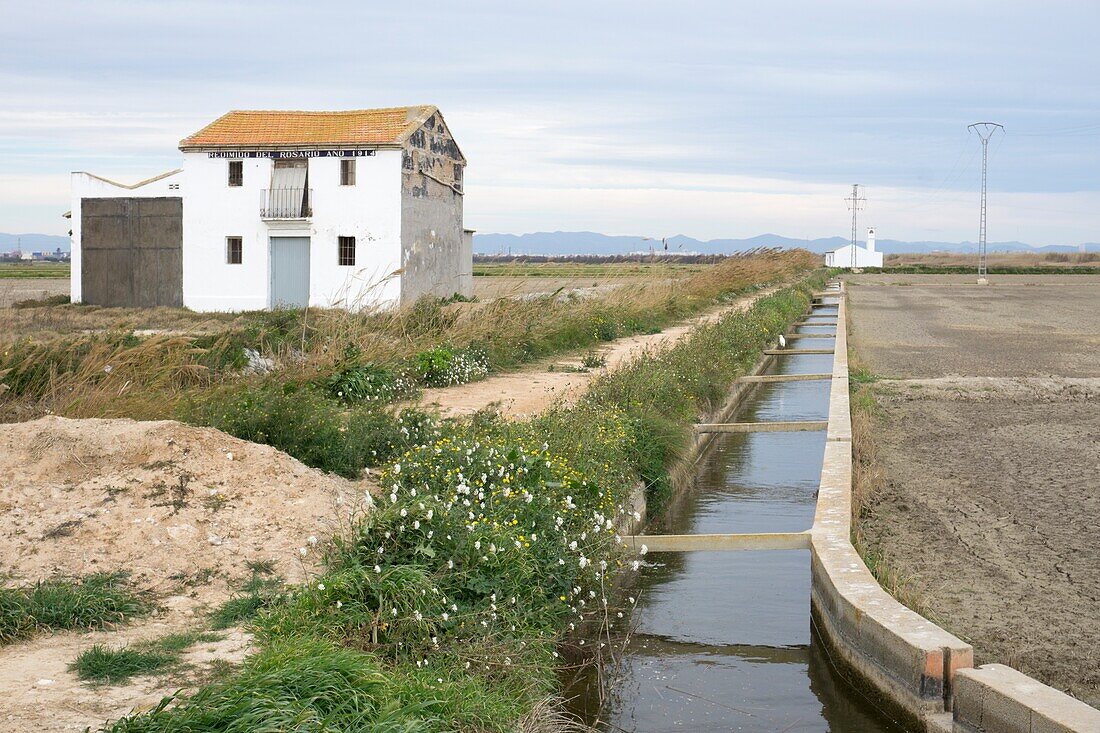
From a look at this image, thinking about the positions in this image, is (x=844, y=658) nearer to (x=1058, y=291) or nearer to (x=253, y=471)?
(x=253, y=471)

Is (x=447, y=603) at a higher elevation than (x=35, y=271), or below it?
below

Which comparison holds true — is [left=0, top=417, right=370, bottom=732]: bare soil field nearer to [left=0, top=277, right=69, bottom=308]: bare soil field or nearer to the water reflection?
the water reflection

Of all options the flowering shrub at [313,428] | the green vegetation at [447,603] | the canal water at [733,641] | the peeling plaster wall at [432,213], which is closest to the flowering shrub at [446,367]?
the canal water at [733,641]

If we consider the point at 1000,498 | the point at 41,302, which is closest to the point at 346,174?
the point at 41,302

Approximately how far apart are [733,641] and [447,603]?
2.24 meters

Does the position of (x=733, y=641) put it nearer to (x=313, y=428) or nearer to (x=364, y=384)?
(x=313, y=428)

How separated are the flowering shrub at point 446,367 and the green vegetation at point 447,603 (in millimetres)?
5605

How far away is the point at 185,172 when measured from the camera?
34000 millimetres

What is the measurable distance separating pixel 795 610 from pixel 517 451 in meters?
2.14

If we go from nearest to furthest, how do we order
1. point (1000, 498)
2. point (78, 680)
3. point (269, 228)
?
1. point (78, 680)
2. point (1000, 498)
3. point (269, 228)

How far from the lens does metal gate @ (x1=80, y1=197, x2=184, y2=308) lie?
34.3 m

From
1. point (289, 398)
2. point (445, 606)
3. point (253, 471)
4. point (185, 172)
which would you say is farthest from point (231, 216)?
point (445, 606)

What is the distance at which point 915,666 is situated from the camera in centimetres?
522

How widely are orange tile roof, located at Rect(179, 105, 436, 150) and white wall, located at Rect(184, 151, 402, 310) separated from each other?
506mm
